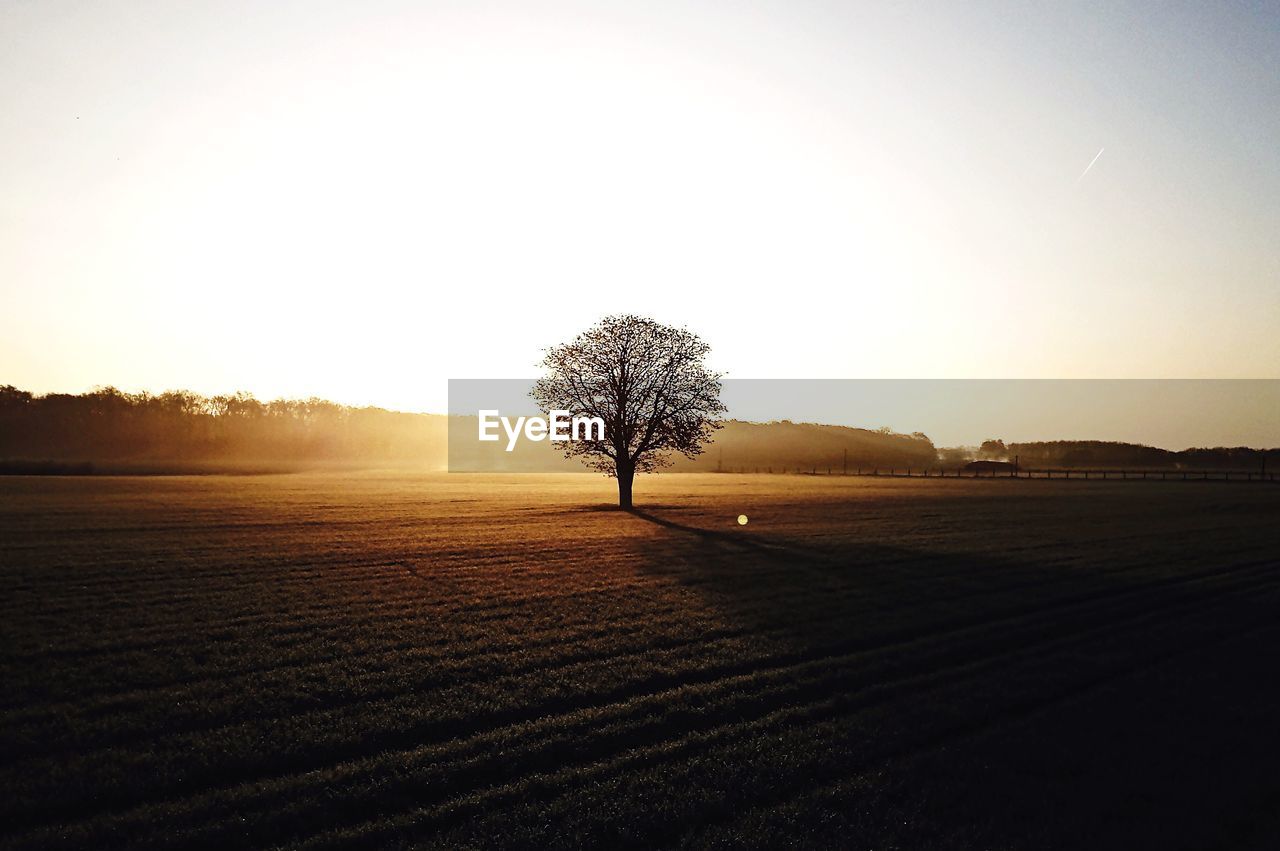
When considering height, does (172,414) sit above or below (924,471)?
above

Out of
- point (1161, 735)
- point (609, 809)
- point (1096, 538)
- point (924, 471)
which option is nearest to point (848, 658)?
point (1161, 735)

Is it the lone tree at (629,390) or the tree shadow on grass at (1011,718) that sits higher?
the lone tree at (629,390)

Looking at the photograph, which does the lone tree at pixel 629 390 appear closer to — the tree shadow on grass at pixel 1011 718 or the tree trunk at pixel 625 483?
the tree trunk at pixel 625 483

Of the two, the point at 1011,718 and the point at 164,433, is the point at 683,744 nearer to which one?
the point at 1011,718

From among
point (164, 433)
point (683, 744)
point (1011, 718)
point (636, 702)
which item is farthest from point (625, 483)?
point (164, 433)

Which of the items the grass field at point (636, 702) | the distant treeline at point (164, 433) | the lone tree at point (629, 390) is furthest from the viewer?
the distant treeline at point (164, 433)

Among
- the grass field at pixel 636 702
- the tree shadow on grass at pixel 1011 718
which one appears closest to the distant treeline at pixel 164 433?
the grass field at pixel 636 702

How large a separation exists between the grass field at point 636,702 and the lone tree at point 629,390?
28.7m

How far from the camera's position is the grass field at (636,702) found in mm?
8828

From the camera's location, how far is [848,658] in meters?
15.5

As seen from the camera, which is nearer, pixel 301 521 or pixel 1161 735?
pixel 1161 735

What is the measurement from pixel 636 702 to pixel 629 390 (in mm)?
46077

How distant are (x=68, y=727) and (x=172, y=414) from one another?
17573 centimetres

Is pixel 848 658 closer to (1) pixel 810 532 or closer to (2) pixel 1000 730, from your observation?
(2) pixel 1000 730
